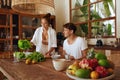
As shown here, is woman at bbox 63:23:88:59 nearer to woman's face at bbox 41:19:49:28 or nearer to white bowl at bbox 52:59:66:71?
woman's face at bbox 41:19:49:28

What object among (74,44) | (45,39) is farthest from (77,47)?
(45,39)

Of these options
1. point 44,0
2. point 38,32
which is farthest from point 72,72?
point 38,32

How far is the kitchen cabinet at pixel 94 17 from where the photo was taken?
12.1 feet

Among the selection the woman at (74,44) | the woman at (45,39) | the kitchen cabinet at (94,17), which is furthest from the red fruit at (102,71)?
the kitchen cabinet at (94,17)

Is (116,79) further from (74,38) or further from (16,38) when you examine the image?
(16,38)

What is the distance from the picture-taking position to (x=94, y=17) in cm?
412

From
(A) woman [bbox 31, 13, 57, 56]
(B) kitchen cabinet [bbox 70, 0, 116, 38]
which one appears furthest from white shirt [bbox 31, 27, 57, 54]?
(B) kitchen cabinet [bbox 70, 0, 116, 38]

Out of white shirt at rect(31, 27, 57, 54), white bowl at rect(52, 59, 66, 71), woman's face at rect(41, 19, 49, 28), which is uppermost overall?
woman's face at rect(41, 19, 49, 28)

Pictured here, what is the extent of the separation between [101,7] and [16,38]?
2.11 metres

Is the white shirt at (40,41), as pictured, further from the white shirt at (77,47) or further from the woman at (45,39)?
the white shirt at (77,47)

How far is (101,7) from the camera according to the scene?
392 cm

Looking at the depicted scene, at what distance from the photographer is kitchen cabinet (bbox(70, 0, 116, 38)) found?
368cm

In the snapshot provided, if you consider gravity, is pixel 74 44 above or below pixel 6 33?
below

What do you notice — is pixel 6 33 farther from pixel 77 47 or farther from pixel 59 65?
pixel 59 65
